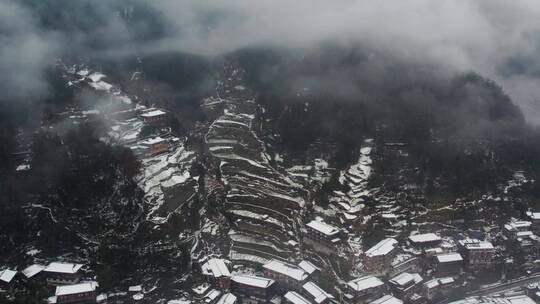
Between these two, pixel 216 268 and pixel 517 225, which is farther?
pixel 517 225

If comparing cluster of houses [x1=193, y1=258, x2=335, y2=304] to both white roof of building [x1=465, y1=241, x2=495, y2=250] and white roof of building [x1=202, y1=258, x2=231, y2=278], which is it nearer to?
white roof of building [x1=202, y1=258, x2=231, y2=278]

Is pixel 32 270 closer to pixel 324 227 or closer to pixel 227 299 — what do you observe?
pixel 227 299

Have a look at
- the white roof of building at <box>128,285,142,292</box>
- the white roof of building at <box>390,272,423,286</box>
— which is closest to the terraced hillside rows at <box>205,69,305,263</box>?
the white roof of building at <box>128,285,142,292</box>

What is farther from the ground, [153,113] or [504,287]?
[153,113]

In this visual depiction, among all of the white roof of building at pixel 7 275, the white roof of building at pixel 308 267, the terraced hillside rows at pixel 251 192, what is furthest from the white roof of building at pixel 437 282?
the white roof of building at pixel 7 275

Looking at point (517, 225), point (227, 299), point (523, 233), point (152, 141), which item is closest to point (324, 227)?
point (227, 299)

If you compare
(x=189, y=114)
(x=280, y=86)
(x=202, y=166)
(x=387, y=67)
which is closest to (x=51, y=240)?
(x=202, y=166)

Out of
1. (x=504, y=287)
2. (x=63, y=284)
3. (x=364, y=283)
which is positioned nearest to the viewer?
(x=63, y=284)
